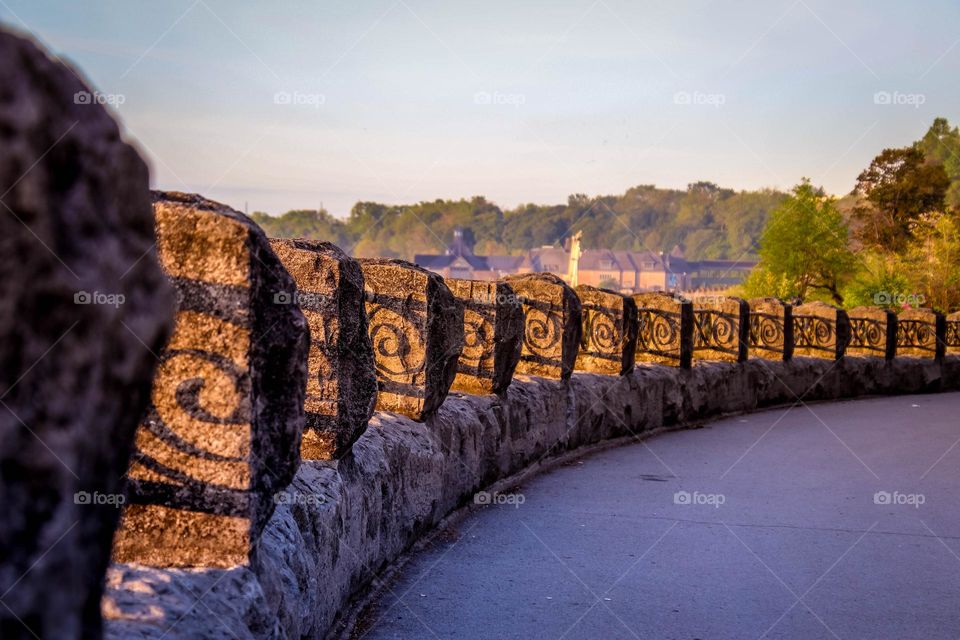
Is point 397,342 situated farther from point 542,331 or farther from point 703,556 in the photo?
point 542,331

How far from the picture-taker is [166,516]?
2590mm

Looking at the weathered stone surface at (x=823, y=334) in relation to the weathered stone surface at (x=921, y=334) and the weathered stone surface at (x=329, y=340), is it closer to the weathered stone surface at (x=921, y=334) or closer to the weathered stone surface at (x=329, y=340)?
the weathered stone surface at (x=921, y=334)

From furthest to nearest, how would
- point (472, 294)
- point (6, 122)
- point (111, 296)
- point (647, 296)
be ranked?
point (647, 296)
point (472, 294)
point (111, 296)
point (6, 122)

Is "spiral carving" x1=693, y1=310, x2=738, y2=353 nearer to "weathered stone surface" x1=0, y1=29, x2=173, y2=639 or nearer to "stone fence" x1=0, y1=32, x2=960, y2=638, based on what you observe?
"stone fence" x1=0, y1=32, x2=960, y2=638

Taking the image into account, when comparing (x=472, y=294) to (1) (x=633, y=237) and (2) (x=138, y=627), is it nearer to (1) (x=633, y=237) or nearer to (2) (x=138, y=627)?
(2) (x=138, y=627)

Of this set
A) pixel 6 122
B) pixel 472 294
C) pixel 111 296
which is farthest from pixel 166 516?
pixel 472 294

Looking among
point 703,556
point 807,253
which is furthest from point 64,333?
point 807,253

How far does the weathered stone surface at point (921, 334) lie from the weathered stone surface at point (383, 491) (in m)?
6.98

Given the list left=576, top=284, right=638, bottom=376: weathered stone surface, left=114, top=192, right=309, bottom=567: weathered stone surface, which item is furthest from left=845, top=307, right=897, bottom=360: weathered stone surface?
left=114, top=192, right=309, bottom=567: weathered stone surface

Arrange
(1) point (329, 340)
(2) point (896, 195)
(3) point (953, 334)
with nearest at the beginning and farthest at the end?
(1) point (329, 340) < (3) point (953, 334) < (2) point (896, 195)

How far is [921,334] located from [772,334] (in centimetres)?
521

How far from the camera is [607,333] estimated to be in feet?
30.9

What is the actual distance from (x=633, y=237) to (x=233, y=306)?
184 m

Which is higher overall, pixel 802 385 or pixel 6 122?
pixel 6 122
